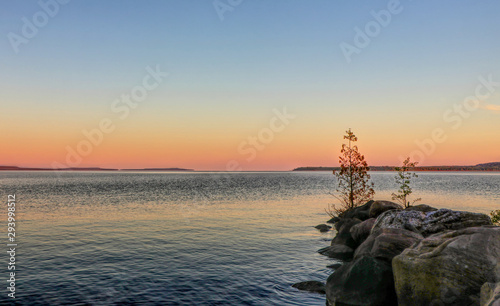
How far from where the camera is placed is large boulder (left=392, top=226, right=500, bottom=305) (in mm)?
10500

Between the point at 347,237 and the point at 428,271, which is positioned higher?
the point at 428,271

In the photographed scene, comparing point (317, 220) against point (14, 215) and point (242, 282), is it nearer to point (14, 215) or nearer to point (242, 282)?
point (242, 282)

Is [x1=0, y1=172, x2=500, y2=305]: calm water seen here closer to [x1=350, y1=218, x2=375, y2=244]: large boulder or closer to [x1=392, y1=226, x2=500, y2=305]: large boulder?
[x1=350, y1=218, x2=375, y2=244]: large boulder

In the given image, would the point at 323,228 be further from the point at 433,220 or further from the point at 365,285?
the point at 365,285

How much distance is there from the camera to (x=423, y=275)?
440 inches

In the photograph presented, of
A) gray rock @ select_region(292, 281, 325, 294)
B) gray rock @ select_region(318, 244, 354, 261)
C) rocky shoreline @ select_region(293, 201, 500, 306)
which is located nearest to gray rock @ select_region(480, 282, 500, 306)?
rocky shoreline @ select_region(293, 201, 500, 306)

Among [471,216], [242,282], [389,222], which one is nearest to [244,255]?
[242,282]

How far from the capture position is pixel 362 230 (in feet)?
74.1

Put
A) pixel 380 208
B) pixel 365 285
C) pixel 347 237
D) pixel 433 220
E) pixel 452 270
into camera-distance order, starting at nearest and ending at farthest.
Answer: pixel 452 270 < pixel 365 285 < pixel 433 220 < pixel 347 237 < pixel 380 208

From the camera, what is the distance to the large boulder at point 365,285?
1257cm

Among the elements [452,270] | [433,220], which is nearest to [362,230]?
[433,220]

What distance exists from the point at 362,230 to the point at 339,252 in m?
2.11

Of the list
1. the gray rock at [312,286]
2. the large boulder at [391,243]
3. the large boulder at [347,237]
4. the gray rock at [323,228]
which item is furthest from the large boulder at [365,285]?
the gray rock at [323,228]

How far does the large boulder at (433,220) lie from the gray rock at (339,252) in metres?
4.04
